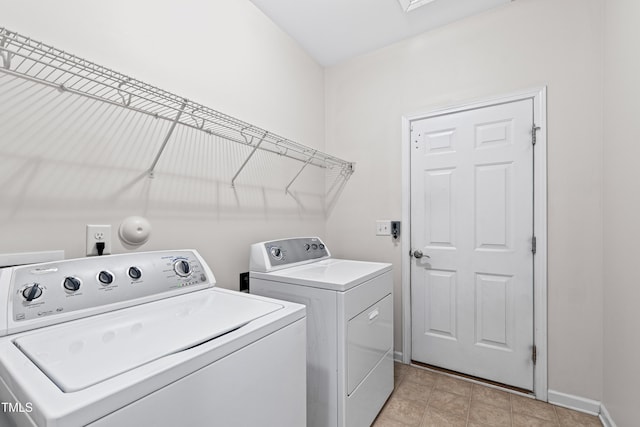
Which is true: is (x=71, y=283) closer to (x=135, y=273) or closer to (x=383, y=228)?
(x=135, y=273)

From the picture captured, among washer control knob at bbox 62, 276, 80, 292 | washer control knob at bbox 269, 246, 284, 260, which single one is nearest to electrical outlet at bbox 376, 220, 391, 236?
washer control knob at bbox 269, 246, 284, 260

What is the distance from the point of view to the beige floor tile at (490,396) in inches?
73.1

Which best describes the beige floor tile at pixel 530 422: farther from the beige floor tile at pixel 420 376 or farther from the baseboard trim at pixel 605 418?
the beige floor tile at pixel 420 376

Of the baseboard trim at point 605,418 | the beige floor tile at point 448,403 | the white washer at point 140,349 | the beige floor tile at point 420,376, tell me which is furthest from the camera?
the beige floor tile at point 420,376

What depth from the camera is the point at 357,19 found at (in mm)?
2137

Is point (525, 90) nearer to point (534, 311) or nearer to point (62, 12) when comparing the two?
point (534, 311)

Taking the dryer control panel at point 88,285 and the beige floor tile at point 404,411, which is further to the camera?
the beige floor tile at point 404,411

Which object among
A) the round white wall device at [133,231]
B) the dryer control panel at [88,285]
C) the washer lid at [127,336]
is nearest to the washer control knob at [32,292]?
the dryer control panel at [88,285]

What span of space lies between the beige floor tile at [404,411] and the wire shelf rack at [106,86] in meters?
1.67

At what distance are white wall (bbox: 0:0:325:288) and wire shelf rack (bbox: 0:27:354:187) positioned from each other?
0.19 feet

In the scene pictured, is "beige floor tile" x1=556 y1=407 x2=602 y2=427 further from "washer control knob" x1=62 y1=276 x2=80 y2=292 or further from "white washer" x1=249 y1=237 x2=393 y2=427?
"washer control knob" x1=62 y1=276 x2=80 y2=292

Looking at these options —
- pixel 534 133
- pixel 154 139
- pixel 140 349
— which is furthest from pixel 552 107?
pixel 140 349

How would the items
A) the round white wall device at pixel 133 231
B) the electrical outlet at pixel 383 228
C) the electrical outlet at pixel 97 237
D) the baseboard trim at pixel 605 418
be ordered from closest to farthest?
the electrical outlet at pixel 97 237 → the round white wall device at pixel 133 231 → the baseboard trim at pixel 605 418 → the electrical outlet at pixel 383 228

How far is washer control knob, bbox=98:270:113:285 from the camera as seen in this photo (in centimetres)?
100
